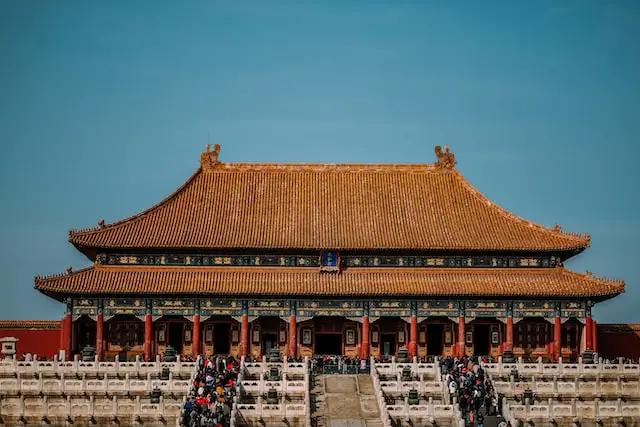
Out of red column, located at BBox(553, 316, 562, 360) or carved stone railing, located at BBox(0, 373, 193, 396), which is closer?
carved stone railing, located at BBox(0, 373, 193, 396)

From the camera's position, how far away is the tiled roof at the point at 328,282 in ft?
243

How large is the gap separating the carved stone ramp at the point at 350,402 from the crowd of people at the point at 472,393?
3.50 m

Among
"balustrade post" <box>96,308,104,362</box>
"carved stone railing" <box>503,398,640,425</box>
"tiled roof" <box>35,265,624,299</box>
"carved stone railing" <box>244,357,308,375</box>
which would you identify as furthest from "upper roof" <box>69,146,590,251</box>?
"carved stone railing" <box>503,398,640,425</box>

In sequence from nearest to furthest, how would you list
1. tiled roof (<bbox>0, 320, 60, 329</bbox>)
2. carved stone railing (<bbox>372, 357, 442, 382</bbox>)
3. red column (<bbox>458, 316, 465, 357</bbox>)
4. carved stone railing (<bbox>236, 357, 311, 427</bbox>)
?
carved stone railing (<bbox>236, 357, 311, 427</bbox>) < carved stone railing (<bbox>372, 357, 442, 382</bbox>) < red column (<bbox>458, 316, 465, 357</bbox>) < tiled roof (<bbox>0, 320, 60, 329</bbox>)

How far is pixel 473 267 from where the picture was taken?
7631 centimetres

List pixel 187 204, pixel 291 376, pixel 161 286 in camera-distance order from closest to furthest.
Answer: pixel 291 376, pixel 161 286, pixel 187 204

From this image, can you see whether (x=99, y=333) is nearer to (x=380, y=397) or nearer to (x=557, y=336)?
(x=380, y=397)

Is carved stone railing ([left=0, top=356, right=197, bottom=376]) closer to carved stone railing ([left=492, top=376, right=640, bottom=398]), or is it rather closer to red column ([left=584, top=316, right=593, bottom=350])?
carved stone railing ([left=492, top=376, right=640, bottom=398])

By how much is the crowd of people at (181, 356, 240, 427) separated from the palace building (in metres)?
12.6

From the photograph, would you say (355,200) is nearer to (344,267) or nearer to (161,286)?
(344,267)

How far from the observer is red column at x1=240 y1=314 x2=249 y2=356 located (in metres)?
73.7

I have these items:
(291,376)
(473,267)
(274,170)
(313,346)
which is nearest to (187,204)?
(274,170)

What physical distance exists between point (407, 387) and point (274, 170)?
29.9 meters

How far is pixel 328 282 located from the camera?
246ft
